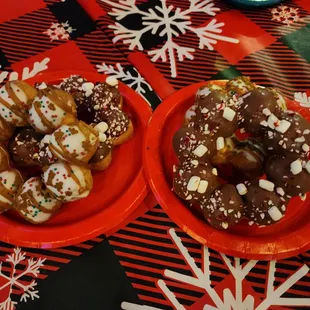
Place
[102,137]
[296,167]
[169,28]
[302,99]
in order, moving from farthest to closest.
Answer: [169,28], [302,99], [102,137], [296,167]

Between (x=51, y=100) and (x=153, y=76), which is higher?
(x=51, y=100)

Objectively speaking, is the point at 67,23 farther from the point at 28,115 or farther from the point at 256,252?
the point at 256,252

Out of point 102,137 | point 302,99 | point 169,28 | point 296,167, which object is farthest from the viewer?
point 169,28

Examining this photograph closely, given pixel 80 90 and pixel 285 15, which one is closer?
pixel 80 90

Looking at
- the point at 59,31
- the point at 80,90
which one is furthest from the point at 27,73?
the point at 80,90

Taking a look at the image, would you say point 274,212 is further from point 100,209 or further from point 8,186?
point 8,186

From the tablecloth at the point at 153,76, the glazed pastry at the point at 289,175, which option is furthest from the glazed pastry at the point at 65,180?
the glazed pastry at the point at 289,175

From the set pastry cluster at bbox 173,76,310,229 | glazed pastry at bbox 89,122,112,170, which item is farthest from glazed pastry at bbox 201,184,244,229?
glazed pastry at bbox 89,122,112,170
